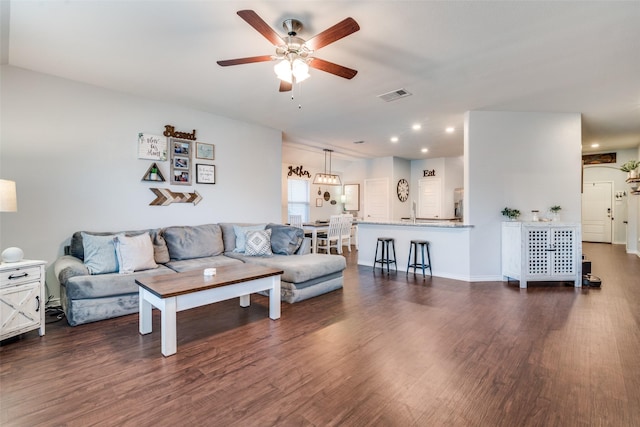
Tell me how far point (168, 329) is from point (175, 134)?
310 centimetres

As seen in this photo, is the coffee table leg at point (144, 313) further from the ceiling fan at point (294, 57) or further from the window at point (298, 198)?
the window at point (298, 198)

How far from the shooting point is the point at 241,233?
475 centimetres

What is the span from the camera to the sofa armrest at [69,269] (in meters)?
3.03

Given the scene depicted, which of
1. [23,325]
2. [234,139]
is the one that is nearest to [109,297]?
[23,325]

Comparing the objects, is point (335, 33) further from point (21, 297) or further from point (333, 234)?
point (333, 234)

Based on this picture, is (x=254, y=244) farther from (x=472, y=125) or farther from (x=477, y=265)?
(x=472, y=125)

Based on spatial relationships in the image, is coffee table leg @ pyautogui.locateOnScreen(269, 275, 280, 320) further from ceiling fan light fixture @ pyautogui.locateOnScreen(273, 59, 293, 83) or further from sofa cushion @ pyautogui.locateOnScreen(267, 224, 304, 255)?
ceiling fan light fixture @ pyautogui.locateOnScreen(273, 59, 293, 83)

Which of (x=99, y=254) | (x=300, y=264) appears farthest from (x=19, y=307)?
(x=300, y=264)

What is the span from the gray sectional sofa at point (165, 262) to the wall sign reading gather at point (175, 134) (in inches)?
53.9

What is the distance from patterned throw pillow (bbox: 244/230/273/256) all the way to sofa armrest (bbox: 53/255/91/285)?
1.93 meters

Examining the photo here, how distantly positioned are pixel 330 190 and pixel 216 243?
18.2 feet

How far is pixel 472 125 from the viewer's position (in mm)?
4781

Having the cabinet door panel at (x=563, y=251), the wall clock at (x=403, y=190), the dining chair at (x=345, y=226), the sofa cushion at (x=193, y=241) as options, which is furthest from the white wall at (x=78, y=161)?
the wall clock at (x=403, y=190)

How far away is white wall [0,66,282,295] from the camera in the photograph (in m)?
3.32
